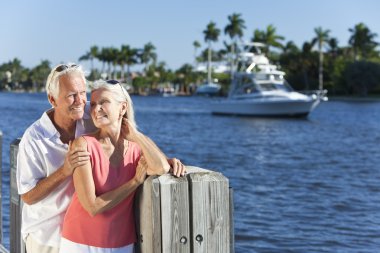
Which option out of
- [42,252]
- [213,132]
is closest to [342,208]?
→ [42,252]

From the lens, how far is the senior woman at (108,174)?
9.39 feet

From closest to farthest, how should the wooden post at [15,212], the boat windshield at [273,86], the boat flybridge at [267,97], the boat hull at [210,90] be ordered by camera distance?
the wooden post at [15,212], the boat flybridge at [267,97], the boat windshield at [273,86], the boat hull at [210,90]

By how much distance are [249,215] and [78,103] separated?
10281mm

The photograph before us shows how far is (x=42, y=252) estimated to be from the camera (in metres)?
3.20

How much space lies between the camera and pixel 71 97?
3107 millimetres

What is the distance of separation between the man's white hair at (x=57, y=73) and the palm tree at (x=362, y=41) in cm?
11783

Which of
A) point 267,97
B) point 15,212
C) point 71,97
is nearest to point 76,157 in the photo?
point 71,97

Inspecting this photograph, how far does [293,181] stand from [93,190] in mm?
16747

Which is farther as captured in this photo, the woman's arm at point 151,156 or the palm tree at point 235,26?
the palm tree at point 235,26

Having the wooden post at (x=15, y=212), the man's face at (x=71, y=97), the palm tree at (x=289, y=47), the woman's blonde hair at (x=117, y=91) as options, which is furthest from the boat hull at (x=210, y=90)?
the woman's blonde hair at (x=117, y=91)

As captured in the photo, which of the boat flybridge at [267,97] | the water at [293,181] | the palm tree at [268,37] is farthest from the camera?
the palm tree at [268,37]

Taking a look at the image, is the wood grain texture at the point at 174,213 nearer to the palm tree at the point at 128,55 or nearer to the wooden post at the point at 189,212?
the wooden post at the point at 189,212

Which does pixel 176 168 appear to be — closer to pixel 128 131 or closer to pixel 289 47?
pixel 128 131

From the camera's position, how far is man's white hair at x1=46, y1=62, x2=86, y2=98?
3.09 meters
